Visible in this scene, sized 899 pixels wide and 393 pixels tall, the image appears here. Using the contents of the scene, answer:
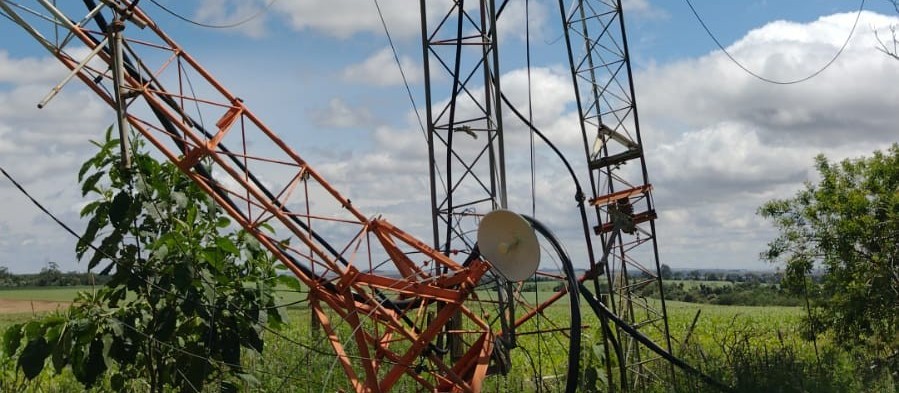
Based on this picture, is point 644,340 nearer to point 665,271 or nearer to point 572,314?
point 572,314

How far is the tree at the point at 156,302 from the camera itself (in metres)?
9.18

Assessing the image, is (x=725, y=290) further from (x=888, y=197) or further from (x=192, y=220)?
(x=192, y=220)

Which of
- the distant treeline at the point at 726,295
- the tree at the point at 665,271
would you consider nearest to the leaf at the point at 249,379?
the tree at the point at 665,271

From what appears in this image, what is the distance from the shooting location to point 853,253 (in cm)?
1463

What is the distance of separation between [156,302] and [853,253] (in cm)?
1093

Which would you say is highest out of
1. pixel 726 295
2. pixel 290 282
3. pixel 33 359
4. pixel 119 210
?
pixel 119 210

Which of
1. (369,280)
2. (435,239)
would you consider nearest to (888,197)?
(435,239)

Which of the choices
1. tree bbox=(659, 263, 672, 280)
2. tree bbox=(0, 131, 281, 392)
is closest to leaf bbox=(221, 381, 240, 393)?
tree bbox=(0, 131, 281, 392)

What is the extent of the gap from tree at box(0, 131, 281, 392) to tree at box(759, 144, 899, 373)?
9.41 meters

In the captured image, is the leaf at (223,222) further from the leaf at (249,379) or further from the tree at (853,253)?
the tree at (853,253)

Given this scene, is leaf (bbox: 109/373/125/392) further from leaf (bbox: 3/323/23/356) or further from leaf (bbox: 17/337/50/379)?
leaf (bbox: 3/323/23/356)

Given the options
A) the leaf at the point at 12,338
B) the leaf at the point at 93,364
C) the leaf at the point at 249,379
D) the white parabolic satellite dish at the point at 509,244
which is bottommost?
the leaf at the point at 249,379

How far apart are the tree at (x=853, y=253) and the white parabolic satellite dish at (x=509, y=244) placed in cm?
740

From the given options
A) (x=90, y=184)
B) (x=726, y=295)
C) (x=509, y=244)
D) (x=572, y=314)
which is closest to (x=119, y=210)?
(x=90, y=184)
